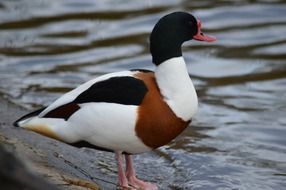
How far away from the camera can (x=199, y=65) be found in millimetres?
10695

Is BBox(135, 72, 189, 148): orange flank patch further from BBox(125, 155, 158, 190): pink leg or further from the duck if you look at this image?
BBox(125, 155, 158, 190): pink leg

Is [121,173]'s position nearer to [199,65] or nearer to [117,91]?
[117,91]

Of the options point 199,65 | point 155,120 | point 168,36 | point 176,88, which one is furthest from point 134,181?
point 199,65

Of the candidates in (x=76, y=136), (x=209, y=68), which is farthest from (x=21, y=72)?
(x=76, y=136)

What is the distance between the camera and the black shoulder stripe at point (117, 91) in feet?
18.3

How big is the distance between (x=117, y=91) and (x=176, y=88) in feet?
1.27

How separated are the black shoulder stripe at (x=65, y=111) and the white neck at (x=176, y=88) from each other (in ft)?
1.94

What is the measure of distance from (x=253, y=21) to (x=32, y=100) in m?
4.48

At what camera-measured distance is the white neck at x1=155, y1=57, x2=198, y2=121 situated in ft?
18.2

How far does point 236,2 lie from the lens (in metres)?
13.4

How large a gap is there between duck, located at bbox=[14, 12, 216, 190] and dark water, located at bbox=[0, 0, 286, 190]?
3.47ft

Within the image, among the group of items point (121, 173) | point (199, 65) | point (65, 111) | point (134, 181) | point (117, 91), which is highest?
point (117, 91)

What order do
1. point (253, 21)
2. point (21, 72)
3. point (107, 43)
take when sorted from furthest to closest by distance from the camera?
point (253, 21), point (107, 43), point (21, 72)

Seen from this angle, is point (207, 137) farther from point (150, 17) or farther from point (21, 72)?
point (150, 17)
